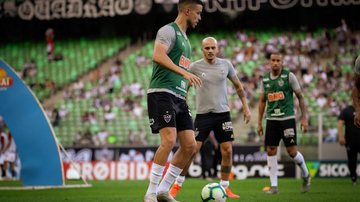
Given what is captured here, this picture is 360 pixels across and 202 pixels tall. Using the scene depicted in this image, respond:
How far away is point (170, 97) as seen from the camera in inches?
349

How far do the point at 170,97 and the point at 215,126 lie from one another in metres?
3.69

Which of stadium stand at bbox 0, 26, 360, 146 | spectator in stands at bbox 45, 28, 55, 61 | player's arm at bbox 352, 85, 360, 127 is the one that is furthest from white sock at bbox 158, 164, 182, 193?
spectator in stands at bbox 45, 28, 55, 61

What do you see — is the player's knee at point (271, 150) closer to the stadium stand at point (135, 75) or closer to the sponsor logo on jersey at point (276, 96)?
the sponsor logo on jersey at point (276, 96)

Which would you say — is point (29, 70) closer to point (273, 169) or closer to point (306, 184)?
point (273, 169)

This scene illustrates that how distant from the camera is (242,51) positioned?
34.6 metres

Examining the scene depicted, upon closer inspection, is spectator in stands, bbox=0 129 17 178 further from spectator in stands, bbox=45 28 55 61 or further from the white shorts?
spectator in stands, bbox=45 28 55 61

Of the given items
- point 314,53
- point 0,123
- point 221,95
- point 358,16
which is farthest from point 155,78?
point 358,16

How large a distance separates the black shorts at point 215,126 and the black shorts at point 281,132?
1.73m

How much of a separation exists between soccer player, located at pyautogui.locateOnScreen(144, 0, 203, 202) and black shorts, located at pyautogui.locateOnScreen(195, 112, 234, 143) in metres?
3.05

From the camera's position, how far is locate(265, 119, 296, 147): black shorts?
13.8 metres

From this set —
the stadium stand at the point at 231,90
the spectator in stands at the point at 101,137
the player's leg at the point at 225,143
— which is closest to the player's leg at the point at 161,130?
the player's leg at the point at 225,143

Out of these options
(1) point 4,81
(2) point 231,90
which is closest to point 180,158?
(1) point 4,81

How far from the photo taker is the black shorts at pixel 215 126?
12.4 m

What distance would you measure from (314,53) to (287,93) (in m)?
20.6
